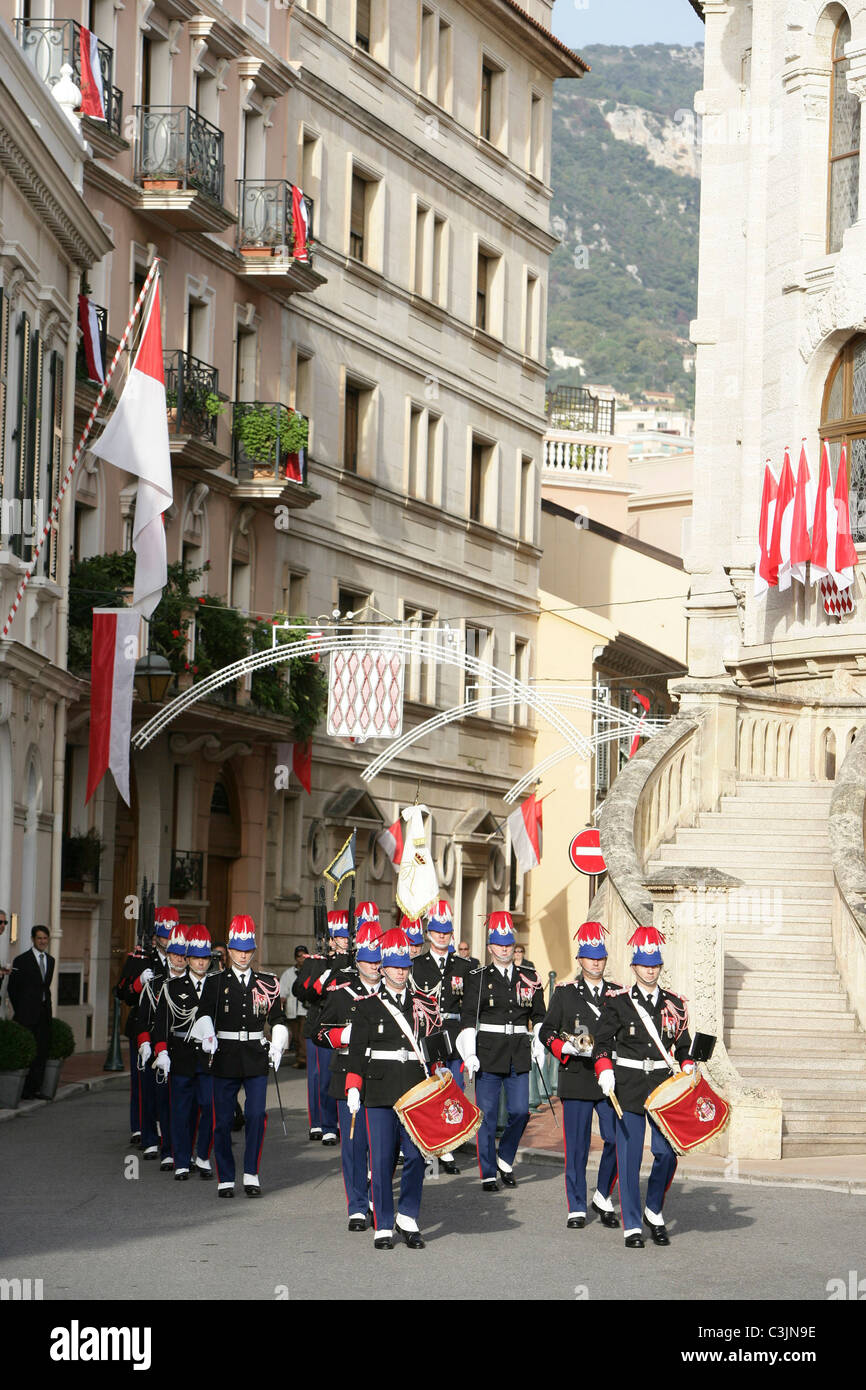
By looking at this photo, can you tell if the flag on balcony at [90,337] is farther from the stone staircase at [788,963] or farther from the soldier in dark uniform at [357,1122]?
the soldier in dark uniform at [357,1122]

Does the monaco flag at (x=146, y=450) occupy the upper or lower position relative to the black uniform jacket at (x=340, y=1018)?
upper

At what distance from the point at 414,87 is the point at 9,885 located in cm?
2317

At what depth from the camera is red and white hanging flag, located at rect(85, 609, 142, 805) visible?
29.6 meters

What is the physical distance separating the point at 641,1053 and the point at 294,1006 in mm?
13149

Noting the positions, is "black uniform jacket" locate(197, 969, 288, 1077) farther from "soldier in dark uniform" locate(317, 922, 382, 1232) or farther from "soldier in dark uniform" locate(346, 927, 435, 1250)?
"soldier in dark uniform" locate(346, 927, 435, 1250)

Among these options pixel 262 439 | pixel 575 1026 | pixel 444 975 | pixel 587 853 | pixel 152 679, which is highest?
pixel 262 439

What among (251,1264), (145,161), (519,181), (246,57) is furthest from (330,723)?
(251,1264)

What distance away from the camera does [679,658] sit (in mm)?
57562

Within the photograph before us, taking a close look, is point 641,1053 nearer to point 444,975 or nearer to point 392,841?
point 444,975

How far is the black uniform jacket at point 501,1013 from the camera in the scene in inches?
746

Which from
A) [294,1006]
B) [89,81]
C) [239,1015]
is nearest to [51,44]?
[89,81]

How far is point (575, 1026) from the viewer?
16312mm

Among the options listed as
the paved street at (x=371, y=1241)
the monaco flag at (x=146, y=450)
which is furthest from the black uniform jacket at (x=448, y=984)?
the monaco flag at (x=146, y=450)

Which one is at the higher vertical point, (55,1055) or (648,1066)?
(648,1066)
